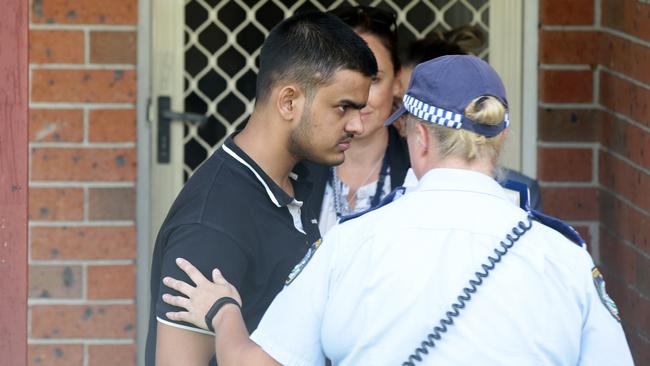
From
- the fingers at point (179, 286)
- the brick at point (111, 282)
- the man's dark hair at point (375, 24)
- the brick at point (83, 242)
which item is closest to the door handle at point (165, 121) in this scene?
the brick at point (83, 242)

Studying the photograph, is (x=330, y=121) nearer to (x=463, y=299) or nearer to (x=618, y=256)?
(x=463, y=299)

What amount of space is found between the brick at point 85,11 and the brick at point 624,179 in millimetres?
1763

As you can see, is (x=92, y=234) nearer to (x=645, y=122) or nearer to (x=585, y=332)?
(x=645, y=122)

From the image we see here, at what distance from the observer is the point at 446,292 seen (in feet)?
7.40

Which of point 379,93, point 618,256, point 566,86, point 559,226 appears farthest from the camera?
point 566,86

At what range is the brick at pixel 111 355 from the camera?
457 centimetres

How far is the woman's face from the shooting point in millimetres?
3838

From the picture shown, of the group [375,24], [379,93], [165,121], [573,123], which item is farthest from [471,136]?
[165,121]

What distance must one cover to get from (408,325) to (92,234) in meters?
2.45

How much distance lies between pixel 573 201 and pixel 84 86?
1829mm

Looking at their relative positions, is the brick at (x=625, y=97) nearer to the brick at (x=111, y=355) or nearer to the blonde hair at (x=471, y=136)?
the blonde hair at (x=471, y=136)

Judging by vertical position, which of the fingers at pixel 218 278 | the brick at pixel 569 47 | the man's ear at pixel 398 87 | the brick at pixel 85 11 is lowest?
the fingers at pixel 218 278

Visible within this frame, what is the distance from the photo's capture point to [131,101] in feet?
14.7

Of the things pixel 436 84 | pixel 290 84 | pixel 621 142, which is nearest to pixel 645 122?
pixel 621 142
